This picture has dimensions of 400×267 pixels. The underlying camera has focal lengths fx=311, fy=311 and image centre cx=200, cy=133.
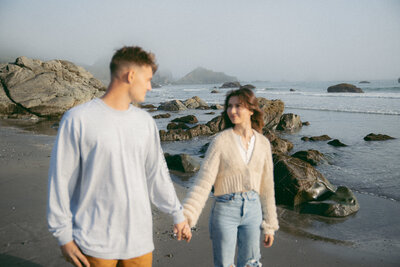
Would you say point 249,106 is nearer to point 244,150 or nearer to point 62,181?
point 244,150

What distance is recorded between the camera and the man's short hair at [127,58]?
216 centimetres

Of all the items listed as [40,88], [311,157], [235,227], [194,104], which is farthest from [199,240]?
[194,104]

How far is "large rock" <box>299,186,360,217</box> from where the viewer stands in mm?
6234

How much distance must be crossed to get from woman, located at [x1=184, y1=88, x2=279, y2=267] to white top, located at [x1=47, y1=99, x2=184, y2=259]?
0.75 meters

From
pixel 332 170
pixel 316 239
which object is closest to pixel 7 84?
pixel 332 170

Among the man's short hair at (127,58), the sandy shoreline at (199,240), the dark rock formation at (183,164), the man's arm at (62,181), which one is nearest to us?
the man's arm at (62,181)

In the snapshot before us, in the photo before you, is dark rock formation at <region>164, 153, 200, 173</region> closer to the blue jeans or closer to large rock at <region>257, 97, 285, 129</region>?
the blue jeans

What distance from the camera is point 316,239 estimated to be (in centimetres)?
512

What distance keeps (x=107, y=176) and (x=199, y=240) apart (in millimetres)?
2903

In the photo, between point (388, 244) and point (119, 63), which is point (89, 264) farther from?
point (388, 244)

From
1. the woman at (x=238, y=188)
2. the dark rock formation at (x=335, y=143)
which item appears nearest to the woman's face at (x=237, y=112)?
the woman at (x=238, y=188)

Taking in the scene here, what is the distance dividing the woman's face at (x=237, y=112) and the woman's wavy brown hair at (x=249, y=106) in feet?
0.11

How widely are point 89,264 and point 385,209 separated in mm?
6771

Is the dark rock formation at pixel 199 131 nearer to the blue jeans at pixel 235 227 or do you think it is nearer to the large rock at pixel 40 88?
the large rock at pixel 40 88
